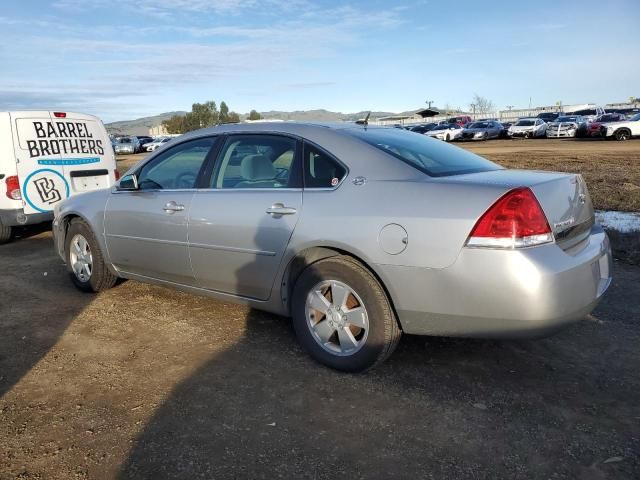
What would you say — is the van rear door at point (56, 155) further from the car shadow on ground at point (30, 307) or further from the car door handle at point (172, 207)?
the car door handle at point (172, 207)

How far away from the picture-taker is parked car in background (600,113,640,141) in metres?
27.3

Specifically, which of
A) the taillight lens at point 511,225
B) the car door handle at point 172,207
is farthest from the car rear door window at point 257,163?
the taillight lens at point 511,225

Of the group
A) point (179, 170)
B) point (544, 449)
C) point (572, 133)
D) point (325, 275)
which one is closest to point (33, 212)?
point (179, 170)

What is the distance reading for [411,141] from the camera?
395cm

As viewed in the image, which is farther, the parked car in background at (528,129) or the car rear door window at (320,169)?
the parked car in background at (528,129)

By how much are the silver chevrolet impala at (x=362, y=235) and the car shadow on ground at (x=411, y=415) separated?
1.06 feet

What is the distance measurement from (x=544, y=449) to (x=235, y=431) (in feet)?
5.10

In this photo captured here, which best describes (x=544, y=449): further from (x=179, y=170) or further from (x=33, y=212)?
(x=33, y=212)

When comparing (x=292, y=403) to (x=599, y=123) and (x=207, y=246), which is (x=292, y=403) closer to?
(x=207, y=246)

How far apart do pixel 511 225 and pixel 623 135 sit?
97.4 feet

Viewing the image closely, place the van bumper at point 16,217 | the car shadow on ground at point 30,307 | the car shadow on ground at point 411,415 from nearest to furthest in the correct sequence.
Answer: the car shadow on ground at point 411,415 → the car shadow on ground at point 30,307 → the van bumper at point 16,217

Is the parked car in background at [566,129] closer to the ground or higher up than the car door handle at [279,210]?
closer to the ground

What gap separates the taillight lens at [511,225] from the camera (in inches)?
110

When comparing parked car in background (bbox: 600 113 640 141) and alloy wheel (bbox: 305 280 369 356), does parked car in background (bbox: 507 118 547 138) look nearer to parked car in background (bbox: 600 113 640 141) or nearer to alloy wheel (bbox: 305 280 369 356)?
parked car in background (bbox: 600 113 640 141)
